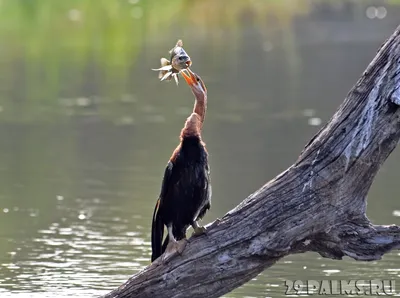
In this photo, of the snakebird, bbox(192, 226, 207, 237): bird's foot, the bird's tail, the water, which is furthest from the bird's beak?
the water

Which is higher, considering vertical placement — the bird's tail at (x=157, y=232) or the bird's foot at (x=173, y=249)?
the bird's tail at (x=157, y=232)

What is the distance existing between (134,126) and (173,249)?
731 centimetres

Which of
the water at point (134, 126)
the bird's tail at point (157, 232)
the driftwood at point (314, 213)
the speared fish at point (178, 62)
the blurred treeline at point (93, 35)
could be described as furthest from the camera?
the blurred treeline at point (93, 35)

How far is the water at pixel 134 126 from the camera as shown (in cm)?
738

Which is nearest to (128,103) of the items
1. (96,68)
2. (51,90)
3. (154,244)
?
(51,90)

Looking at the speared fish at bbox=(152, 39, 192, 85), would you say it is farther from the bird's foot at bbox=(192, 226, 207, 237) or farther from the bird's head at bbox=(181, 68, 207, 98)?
the bird's foot at bbox=(192, 226, 207, 237)

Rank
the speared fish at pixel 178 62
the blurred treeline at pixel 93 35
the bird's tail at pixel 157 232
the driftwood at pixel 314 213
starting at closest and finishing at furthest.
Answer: the driftwood at pixel 314 213
the speared fish at pixel 178 62
the bird's tail at pixel 157 232
the blurred treeline at pixel 93 35

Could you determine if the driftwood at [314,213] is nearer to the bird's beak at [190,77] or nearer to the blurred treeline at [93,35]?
the bird's beak at [190,77]

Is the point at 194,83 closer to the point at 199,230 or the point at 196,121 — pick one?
the point at 196,121

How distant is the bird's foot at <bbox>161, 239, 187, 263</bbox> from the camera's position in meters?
5.43

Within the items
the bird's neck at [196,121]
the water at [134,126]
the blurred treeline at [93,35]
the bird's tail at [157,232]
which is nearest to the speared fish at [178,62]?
the bird's neck at [196,121]

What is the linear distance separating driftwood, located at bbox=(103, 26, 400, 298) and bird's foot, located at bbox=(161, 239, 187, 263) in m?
0.02

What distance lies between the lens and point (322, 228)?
5410 millimetres

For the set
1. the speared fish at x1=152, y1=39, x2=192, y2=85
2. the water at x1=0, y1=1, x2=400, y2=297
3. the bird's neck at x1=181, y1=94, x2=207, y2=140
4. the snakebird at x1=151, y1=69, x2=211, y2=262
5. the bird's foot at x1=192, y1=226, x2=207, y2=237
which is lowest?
the bird's foot at x1=192, y1=226, x2=207, y2=237
